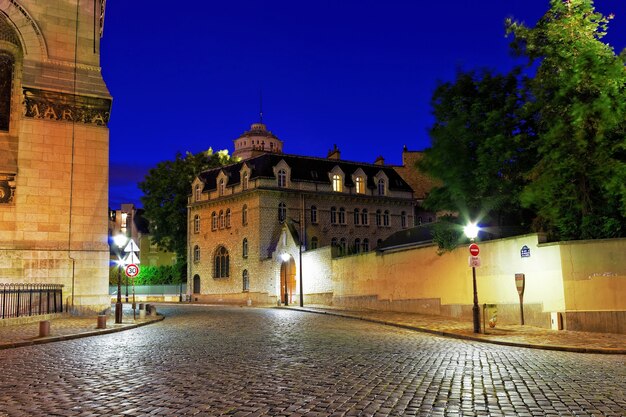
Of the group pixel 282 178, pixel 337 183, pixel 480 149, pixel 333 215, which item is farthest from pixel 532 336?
pixel 337 183

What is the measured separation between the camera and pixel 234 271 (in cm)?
5106

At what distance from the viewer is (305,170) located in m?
51.5

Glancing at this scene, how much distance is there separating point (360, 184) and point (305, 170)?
218 inches

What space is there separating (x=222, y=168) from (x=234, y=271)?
32.0 ft

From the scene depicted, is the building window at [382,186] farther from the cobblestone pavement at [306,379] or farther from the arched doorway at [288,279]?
the cobblestone pavement at [306,379]

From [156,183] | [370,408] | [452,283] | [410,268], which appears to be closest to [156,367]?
[370,408]

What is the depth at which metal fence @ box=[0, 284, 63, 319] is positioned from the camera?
2141cm

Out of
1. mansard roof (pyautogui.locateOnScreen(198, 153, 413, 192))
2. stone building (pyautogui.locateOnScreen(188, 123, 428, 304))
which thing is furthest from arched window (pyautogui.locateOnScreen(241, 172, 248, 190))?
mansard roof (pyautogui.locateOnScreen(198, 153, 413, 192))

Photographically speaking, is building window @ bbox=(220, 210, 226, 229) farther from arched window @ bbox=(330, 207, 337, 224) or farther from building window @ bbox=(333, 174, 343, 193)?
building window @ bbox=(333, 174, 343, 193)

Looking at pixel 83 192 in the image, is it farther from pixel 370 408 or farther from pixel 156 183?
pixel 156 183

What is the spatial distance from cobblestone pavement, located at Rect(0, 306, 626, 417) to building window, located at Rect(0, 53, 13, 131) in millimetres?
15254

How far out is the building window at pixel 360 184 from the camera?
5319cm

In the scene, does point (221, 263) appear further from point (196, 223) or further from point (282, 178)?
point (282, 178)

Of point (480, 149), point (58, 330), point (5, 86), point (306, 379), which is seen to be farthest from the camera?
point (5, 86)
